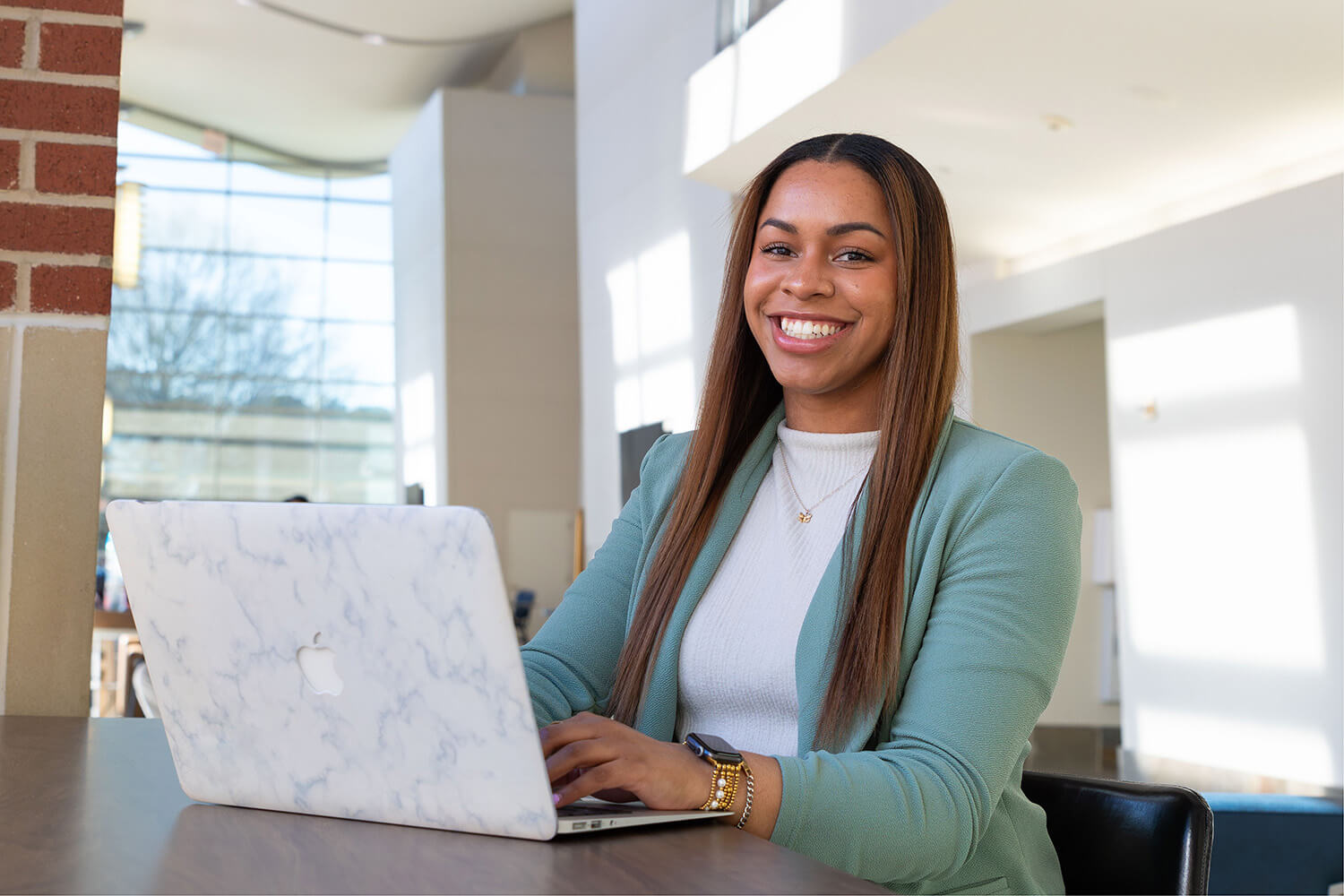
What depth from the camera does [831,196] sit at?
1462 millimetres

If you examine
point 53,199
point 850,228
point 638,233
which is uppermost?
point 638,233

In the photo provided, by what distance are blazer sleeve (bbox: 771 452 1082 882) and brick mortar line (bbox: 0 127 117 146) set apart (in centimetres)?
134


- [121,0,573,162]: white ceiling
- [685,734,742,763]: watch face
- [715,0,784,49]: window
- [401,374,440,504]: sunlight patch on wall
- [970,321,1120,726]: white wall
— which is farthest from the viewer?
[401,374,440,504]: sunlight patch on wall

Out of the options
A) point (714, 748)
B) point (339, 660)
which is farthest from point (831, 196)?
point (339, 660)

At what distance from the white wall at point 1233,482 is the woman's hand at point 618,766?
4.86 m

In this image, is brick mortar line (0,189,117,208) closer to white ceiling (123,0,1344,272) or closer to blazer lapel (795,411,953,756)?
blazer lapel (795,411,953,756)

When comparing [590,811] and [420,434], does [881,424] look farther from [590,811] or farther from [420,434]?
[420,434]

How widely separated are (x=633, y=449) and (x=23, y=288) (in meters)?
6.46

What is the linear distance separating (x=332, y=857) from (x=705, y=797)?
0.94ft

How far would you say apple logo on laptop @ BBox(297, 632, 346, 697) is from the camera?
91 cm

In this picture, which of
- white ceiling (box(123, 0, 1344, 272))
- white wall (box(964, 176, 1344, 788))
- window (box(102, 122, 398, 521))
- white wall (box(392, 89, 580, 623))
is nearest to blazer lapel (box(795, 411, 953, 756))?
white ceiling (box(123, 0, 1344, 272))

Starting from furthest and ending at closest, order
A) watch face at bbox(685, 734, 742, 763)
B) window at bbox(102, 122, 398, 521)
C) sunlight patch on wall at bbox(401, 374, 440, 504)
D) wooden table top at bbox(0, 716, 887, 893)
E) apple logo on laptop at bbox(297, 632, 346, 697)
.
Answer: window at bbox(102, 122, 398, 521) < sunlight patch on wall at bbox(401, 374, 440, 504) < watch face at bbox(685, 734, 742, 763) < apple logo on laptop at bbox(297, 632, 346, 697) < wooden table top at bbox(0, 716, 887, 893)

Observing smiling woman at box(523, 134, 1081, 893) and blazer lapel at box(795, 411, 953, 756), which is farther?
blazer lapel at box(795, 411, 953, 756)

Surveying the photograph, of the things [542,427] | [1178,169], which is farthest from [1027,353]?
[542,427]
